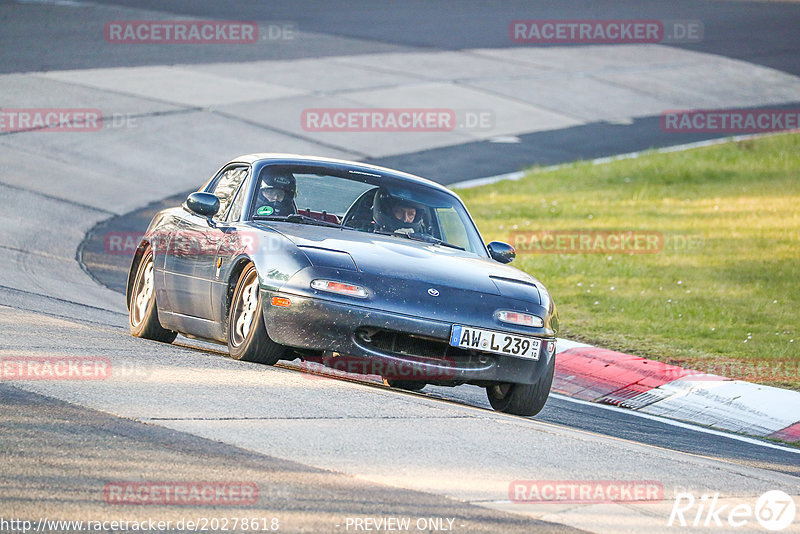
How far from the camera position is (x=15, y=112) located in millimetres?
20844

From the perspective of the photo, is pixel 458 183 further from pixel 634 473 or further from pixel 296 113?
pixel 634 473

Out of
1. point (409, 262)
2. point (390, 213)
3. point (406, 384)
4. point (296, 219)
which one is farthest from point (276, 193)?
point (406, 384)

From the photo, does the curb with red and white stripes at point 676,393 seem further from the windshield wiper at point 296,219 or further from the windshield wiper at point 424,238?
the windshield wiper at point 296,219

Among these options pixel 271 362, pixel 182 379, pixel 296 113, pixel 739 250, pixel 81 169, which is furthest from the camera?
pixel 296 113

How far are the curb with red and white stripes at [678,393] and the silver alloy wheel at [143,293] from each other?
3.30 m

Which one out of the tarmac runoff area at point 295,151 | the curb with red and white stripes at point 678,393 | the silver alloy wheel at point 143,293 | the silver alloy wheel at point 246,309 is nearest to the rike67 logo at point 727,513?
the tarmac runoff area at point 295,151

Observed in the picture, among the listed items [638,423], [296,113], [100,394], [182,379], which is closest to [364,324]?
[182,379]

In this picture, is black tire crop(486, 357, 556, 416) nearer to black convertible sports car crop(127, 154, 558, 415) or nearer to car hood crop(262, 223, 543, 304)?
black convertible sports car crop(127, 154, 558, 415)

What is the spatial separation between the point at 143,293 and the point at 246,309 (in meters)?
2.15

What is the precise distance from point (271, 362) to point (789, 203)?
508 inches

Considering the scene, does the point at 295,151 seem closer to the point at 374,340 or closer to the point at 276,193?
the point at 276,193

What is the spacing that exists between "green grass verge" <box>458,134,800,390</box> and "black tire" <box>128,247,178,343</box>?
4101mm

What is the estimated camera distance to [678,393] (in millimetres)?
10031

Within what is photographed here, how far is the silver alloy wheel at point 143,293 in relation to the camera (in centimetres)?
955
